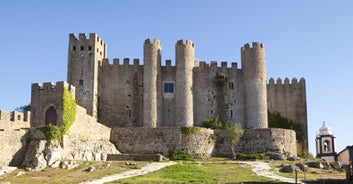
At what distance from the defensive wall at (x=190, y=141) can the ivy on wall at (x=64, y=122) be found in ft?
28.1

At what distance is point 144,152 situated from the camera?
44.5m

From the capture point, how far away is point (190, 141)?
149 feet

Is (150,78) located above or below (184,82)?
above

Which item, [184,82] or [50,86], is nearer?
[50,86]

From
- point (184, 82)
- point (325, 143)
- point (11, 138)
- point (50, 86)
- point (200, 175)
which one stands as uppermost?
point (184, 82)

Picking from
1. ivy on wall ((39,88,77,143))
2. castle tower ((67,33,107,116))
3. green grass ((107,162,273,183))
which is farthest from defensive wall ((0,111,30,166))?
castle tower ((67,33,107,116))

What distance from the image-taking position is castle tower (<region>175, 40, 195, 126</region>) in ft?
170

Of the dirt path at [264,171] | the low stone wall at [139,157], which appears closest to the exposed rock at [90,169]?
the low stone wall at [139,157]

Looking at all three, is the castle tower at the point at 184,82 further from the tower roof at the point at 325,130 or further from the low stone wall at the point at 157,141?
the tower roof at the point at 325,130

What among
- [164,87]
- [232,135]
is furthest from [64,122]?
[164,87]

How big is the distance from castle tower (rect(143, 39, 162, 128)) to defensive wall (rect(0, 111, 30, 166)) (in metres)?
17.2

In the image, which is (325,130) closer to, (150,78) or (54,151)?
(150,78)

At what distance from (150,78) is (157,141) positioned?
30.2 ft

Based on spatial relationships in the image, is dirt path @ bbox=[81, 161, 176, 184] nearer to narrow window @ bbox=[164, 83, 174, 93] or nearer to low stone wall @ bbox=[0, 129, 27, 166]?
low stone wall @ bbox=[0, 129, 27, 166]
